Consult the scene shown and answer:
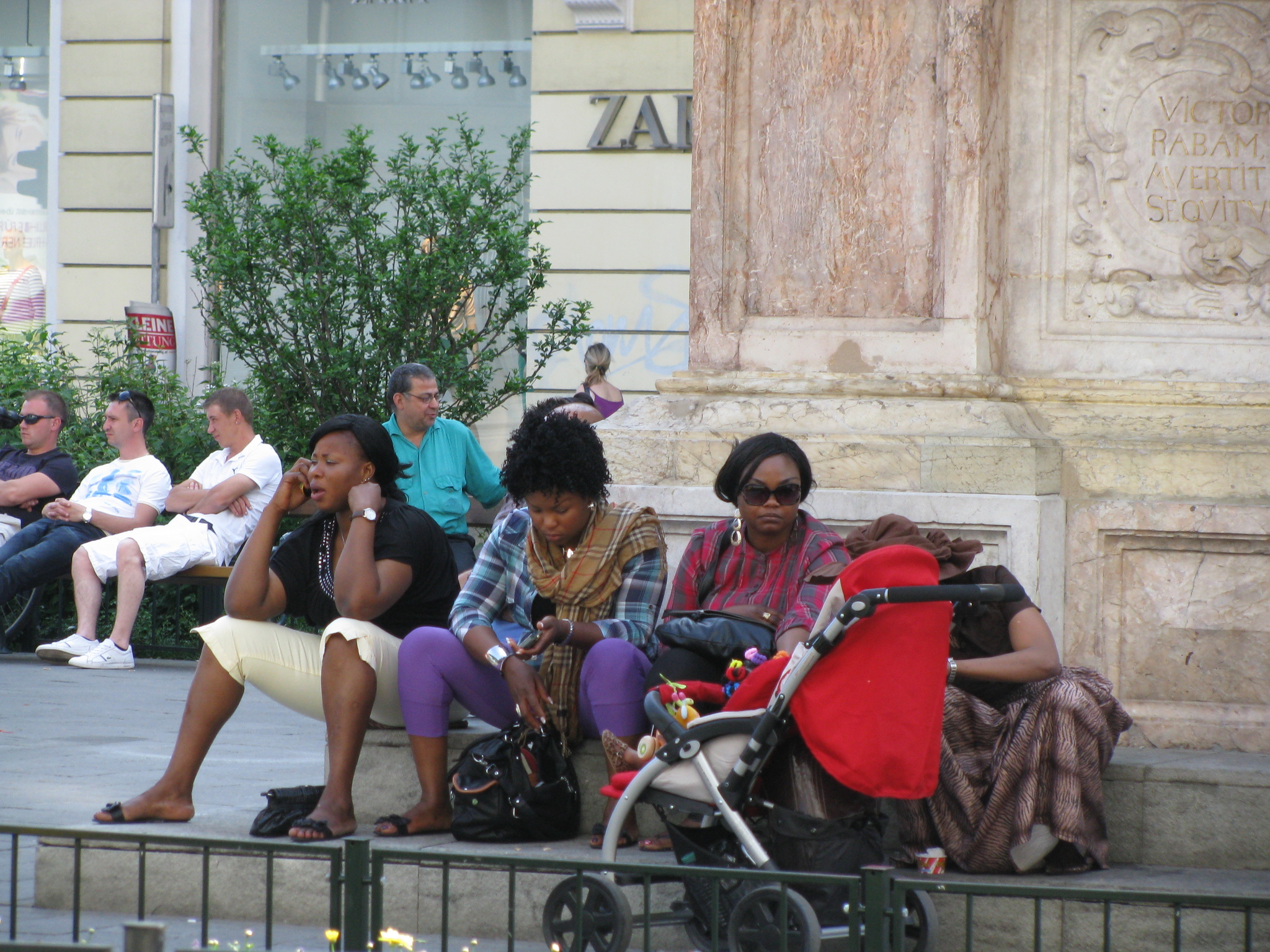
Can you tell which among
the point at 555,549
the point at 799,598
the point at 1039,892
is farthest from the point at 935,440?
the point at 1039,892

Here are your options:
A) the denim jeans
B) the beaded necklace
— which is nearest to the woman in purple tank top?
the denim jeans

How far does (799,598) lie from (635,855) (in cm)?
82

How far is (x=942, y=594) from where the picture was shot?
147 inches

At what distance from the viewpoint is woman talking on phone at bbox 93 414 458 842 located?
4641mm

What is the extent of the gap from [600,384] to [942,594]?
6948mm

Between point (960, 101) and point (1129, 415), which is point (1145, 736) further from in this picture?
point (960, 101)

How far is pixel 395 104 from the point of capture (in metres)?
13.9

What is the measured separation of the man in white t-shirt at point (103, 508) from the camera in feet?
31.1

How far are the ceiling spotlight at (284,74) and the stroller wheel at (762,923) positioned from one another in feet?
38.7

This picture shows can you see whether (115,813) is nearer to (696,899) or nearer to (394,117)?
(696,899)

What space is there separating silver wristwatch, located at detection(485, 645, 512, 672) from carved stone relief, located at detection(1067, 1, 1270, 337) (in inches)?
92.9

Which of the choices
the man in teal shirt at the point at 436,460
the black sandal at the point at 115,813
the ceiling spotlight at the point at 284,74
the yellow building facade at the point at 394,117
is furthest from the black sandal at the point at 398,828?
the ceiling spotlight at the point at 284,74

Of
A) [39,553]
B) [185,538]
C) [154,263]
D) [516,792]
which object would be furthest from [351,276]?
[516,792]

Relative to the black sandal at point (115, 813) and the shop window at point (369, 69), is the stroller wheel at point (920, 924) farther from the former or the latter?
the shop window at point (369, 69)
